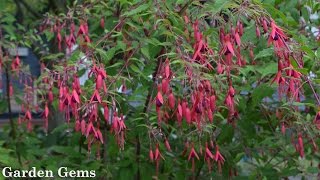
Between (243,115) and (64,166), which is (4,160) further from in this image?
(243,115)

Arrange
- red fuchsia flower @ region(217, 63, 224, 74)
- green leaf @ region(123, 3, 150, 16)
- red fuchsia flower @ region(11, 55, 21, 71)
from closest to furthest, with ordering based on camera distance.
A: red fuchsia flower @ region(217, 63, 224, 74), green leaf @ region(123, 3, 150, 16), red fuchsia flower @ region(11, 55, 21, 71)

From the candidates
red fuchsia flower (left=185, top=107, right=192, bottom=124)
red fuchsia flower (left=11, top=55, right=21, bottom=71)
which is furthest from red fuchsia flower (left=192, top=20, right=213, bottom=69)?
red fuchsia flower (left=11, top=55, right=21, bottom=71)

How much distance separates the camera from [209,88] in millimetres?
1927

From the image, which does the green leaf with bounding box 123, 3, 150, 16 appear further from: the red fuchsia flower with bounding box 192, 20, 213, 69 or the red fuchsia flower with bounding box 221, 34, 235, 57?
the red fuchsia flower with bounding box 221, 34, 235, 57

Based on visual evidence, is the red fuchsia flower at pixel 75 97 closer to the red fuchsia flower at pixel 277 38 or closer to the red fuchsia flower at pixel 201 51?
the red fuchsia flower at pixel 201 51

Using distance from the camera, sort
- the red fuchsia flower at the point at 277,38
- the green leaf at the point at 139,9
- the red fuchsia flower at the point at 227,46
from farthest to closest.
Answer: the green leaf at the point at 139,9, the red fuchsia flower at the point at 227,46, the red fuchsia flower at the point at 277,38

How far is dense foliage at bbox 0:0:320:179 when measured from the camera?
195 centimetres

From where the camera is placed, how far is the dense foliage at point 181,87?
1.95 meters

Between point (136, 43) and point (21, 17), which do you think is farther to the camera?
point (21, 17)

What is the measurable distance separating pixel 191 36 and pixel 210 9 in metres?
0.22

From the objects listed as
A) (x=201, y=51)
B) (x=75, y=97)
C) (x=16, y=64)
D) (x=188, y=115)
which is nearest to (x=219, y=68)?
(x=201, y=51)

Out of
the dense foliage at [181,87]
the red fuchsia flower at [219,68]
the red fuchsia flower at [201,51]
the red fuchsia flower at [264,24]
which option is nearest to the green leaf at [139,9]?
the dense foliage at [181,87]

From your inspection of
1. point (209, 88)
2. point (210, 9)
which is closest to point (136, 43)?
point (210, 9)

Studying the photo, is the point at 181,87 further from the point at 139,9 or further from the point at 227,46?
the point at 227,46
